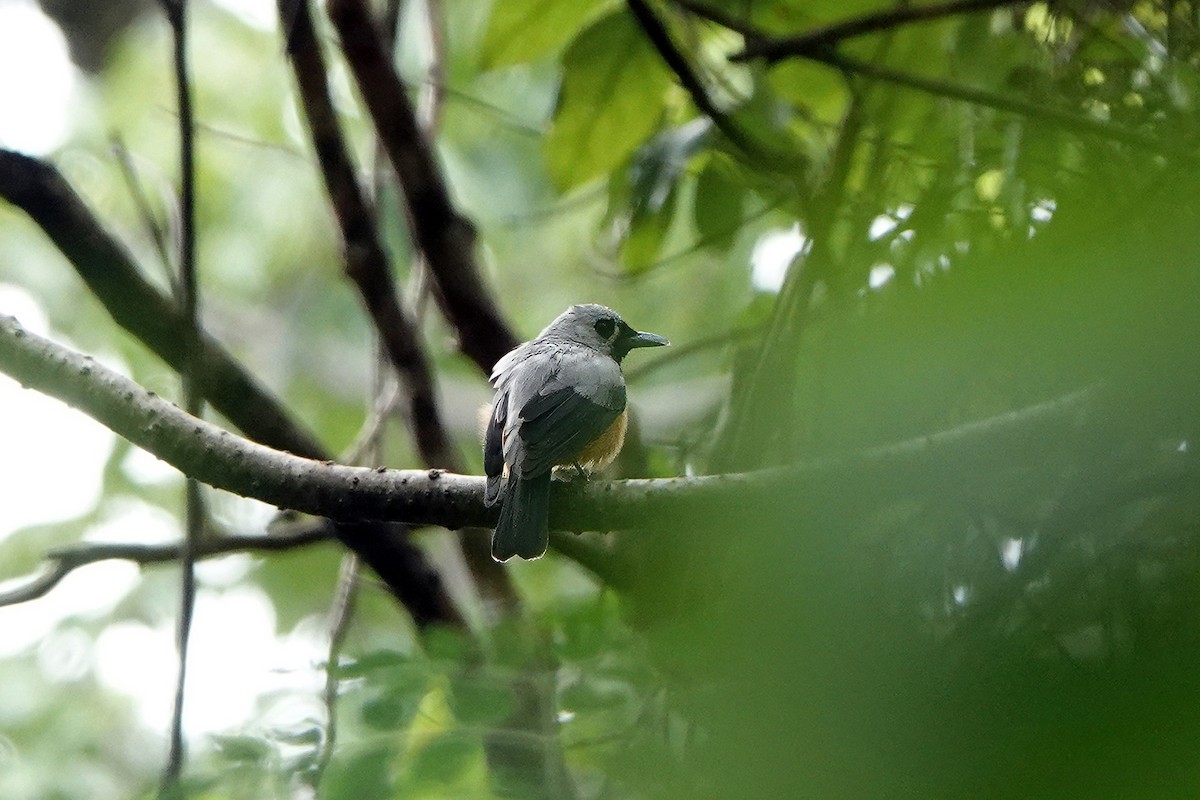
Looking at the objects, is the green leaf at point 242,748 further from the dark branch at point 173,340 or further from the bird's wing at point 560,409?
the dark branch at point 173,340

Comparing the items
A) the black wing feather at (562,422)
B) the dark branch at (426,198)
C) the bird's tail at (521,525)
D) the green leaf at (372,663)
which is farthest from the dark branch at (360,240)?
the green leaf at (372,663)

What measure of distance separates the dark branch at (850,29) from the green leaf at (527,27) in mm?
697

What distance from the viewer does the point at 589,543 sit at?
12.1 ft

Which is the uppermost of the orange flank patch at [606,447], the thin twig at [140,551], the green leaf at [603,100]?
the green leaf at [603,100]

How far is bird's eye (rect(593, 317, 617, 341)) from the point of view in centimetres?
424

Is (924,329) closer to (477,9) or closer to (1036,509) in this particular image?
(1036,509)

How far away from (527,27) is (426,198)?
696 millimetres

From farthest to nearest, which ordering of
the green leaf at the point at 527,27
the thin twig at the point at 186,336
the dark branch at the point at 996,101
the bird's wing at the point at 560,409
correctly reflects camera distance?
the green leaf at the point at 527,27 < the bird's wing at the point at 560,409 < the thin twig at the point at 186,336 < the dark branch at the point at 996,101

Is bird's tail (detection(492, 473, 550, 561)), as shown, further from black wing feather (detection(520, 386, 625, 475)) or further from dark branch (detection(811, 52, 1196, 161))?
dark branch (detection(811, 52, 1196, 161))

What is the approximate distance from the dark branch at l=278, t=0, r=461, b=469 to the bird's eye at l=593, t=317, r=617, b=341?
2.11 ft

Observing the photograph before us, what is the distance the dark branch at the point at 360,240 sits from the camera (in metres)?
3.80

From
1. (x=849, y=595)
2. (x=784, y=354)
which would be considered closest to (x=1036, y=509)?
(x=849, y=595)

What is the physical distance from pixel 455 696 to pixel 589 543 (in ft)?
3.53

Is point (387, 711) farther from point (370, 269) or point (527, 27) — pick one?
point (527, 27)
